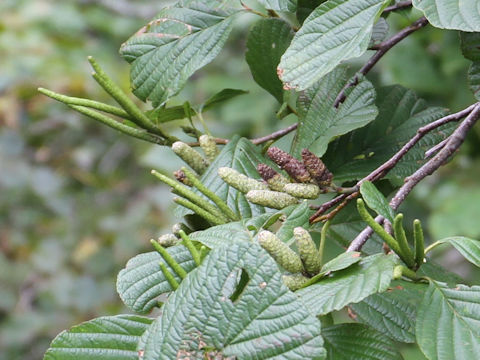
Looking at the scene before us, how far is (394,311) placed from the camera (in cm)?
75

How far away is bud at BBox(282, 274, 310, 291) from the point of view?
636mm

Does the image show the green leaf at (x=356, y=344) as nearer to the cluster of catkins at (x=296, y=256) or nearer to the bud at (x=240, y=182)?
the cluster of catkins at (x=296, y=256)

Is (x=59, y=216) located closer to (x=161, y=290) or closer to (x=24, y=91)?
(x=24, y=91)

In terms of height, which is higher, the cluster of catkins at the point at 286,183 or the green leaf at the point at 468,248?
the cluster of catkins at the point at 286,183

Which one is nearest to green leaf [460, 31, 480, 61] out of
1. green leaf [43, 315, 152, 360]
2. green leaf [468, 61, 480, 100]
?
green leaf [468, 61, 480, 100]

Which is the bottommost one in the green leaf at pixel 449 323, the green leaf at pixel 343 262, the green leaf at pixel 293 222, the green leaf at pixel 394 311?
the green leaf at pixel 394 311

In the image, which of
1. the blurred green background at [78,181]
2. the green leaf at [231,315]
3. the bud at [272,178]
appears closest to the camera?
the green leaf at [231,315]

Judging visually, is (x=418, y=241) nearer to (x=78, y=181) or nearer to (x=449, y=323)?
(x=449, y=323)

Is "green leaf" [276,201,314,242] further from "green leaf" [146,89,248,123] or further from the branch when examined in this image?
"green leaf" [146,89,248,123]

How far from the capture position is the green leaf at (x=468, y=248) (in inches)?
25.1

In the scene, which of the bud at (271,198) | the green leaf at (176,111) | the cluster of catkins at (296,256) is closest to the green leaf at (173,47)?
the green leaf at (176,111)

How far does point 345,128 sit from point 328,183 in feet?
0.38

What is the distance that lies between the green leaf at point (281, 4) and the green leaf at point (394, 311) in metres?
0.41

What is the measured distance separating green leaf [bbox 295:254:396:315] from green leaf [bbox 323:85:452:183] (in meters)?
0.28
